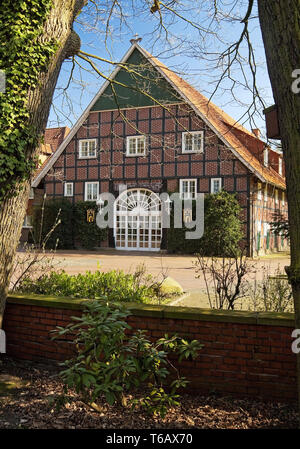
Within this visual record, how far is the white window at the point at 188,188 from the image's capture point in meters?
20.2

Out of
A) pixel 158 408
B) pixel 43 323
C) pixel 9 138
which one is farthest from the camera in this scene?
pixel 43 323

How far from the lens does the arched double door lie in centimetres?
2141

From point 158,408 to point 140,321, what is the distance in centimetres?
101

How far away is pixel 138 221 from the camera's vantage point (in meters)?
21.9

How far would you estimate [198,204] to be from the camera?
1970cm

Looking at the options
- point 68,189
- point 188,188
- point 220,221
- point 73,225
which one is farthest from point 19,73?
point 68,189

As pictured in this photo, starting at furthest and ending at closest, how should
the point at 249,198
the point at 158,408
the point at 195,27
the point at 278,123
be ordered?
the point at 249,198 < the point at 195,27 < the point at 158,408 < the point at 278,123

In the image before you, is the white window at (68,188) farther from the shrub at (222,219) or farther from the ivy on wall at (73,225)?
the shrub at (222,219)

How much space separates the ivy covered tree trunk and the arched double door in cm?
1687

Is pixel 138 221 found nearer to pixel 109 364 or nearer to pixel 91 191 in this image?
pixel 91 191

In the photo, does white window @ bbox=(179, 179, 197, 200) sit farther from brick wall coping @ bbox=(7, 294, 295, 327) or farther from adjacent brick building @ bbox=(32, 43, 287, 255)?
brick wall coping @ bbox=(7, 294, 295, 327)

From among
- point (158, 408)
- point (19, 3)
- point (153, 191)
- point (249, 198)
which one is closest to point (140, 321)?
point (158, 408)

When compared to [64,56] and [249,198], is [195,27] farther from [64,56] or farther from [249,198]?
[249,198]

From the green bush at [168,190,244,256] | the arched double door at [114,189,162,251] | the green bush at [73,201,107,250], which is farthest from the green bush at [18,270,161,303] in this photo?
the green bush at [73,201,107,250]
